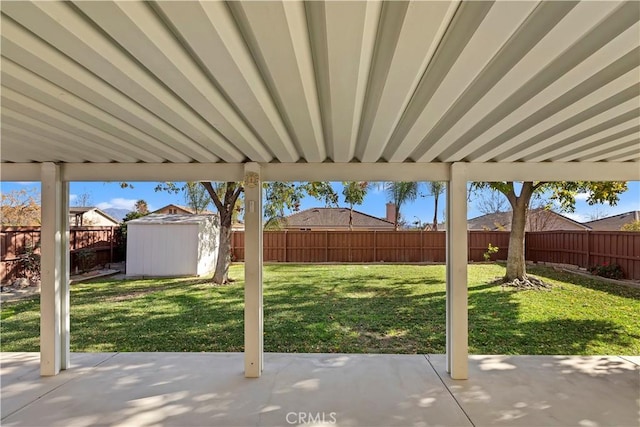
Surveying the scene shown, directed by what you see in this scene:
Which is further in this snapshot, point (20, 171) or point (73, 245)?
point (73, 245)

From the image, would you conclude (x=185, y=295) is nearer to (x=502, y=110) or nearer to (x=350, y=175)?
(x=350, y=175)

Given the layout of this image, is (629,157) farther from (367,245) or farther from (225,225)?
(367,245)

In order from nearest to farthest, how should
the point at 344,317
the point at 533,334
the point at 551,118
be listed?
the point at 551,118, the point at 533,334, the point at 344,317

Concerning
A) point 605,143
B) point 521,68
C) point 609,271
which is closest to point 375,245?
point 609,271

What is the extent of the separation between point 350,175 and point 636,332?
18.1 ft

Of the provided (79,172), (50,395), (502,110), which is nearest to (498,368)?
(502,110)

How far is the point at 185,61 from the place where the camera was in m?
1.54

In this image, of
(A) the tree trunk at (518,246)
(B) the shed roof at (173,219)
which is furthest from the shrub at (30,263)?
(A) the tree trunk at (518,246)

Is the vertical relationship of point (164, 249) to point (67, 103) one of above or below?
below

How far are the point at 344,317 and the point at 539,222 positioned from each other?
1693 centimetres

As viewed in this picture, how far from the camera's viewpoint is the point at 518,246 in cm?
852

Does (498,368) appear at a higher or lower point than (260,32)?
lower

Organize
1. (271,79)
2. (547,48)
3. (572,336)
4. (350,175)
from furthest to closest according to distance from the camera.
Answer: (572,336) → (350,175) → (271,79) → (547,48)
